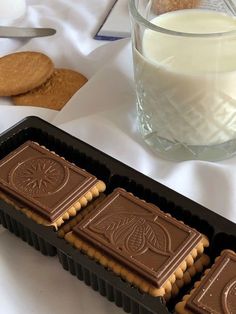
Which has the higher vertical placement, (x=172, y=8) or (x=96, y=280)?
(x=172, y=8)

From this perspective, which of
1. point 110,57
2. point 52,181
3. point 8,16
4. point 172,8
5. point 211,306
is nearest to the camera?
point 211,306

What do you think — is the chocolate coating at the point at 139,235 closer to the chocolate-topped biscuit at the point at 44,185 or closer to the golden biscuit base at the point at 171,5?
the chocolate-topped biscuit at the point at 44,185

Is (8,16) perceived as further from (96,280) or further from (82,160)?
(96,280)

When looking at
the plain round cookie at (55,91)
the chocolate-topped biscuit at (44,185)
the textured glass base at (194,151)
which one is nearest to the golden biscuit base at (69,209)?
the chocolate-topped biscuit at (44,185)

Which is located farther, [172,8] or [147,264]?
[172,8]

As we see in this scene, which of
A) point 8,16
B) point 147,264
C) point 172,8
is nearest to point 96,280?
point 147,264

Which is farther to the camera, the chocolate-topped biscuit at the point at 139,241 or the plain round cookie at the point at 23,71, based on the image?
the plain round cookie at the point at 23,71

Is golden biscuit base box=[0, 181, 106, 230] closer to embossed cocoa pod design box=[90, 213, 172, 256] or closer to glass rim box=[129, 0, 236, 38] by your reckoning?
embossed cocoa pod design box=[90, 213, 172, 256]

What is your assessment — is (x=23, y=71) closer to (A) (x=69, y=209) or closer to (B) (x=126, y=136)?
(B) (x=126, y=136)
